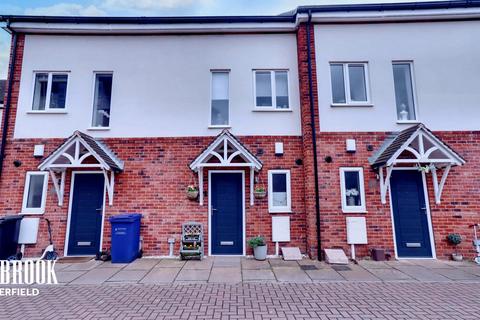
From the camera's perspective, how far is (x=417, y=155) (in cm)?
644

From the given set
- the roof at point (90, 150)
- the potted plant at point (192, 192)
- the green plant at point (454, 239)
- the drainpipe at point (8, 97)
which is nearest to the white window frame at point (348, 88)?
the green plant at point (454, 239)

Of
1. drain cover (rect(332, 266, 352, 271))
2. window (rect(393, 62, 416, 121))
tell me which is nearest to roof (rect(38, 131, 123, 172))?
drain cover (rect(332, 266, 352, 271))

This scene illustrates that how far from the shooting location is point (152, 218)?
23.3 feet

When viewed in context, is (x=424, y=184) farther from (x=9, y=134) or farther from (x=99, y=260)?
(x=9, y=134)

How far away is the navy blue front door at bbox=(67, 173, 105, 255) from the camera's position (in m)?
7.03

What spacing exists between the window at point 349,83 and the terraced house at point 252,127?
35mm

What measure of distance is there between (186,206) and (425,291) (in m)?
5.67

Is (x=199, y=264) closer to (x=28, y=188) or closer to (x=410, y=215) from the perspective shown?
(x=28, y=188)

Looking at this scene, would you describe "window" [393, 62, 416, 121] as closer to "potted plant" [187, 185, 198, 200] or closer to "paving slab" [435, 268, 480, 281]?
"paving slab" [435, 268, 480, 281]

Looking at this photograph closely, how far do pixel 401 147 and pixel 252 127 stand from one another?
3927 mm

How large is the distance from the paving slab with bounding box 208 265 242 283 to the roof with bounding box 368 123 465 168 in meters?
4.61

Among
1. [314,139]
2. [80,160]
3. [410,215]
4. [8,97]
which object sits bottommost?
[410,215]

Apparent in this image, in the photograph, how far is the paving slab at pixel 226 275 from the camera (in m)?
5.21

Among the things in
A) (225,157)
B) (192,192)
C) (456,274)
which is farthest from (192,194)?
(456,274)
